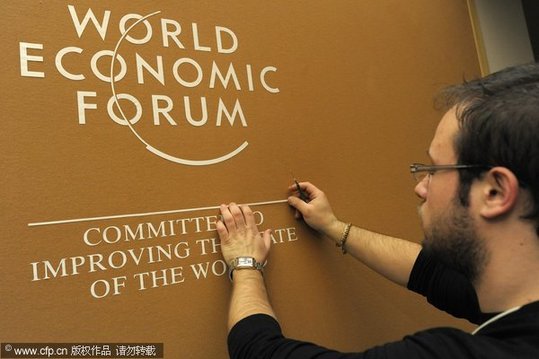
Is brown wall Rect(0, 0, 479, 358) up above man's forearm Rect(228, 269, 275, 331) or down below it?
above

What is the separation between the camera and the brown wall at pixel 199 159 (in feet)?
2.41

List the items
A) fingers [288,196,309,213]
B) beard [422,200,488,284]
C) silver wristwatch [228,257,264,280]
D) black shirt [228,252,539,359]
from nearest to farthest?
black shirt [228,252,539,359]
beard [422,200,488,284]
silver wristwatch [228,257,264,280]
fingers [288,196,309,213]

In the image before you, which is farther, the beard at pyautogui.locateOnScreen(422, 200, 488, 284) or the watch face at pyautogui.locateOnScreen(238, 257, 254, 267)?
the watch face at pyautogui.locateOnScreen(238, 257, 254, 267)

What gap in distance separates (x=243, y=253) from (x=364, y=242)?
1.02 feet

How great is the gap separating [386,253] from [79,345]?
26.5 inches

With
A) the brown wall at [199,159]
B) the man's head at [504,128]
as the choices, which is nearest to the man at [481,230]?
the man's head at [504,128]

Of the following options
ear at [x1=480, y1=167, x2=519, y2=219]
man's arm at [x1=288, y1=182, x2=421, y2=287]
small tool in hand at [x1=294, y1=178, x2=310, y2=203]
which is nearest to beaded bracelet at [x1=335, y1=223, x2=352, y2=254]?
man's arm at [x1=288, y1=182, x2=421, y2=287]

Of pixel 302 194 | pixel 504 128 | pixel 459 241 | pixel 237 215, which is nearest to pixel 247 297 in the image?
pixel 237 215

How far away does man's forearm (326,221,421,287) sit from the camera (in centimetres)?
98

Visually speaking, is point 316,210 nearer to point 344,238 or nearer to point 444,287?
point 344,238

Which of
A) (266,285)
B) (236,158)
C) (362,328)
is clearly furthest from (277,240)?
(362,328)

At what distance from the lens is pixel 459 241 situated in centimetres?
72

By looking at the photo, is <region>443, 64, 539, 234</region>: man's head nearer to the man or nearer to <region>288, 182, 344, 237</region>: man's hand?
the man

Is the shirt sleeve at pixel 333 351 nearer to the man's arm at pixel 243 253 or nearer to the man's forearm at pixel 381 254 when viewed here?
the man's arm at pixel 243 253
